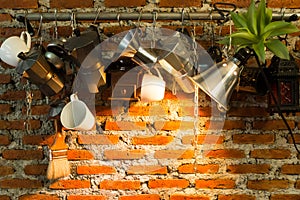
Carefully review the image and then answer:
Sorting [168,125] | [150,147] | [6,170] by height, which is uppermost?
[168,125]

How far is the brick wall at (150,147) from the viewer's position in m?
1.69

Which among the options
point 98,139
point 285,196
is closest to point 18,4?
point 98,139

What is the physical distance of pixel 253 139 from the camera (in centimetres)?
170

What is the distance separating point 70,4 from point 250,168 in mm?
1118

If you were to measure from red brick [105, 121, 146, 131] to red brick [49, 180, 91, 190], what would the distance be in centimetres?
28

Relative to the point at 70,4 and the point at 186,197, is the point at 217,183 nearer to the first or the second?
the point at 186,197

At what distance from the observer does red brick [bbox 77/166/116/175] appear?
1.72m

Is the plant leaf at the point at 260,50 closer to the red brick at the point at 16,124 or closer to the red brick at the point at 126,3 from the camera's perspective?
the red brick at the point at 126,3

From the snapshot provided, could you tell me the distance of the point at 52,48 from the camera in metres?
1.46

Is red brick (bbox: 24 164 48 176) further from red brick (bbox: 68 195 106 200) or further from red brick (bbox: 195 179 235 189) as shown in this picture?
red brick (bbox: 195 179 235 189)

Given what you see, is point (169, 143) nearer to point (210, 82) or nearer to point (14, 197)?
point (210, 82)

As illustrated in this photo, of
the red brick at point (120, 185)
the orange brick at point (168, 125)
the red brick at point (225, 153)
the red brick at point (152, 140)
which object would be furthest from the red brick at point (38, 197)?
the red brick at point (225, 153)

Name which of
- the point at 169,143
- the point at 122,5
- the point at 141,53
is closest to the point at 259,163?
the point at 169,143

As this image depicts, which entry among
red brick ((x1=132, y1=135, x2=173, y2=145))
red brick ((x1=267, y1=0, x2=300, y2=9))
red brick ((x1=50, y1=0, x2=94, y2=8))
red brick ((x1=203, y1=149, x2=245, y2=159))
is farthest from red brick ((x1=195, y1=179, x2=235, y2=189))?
red brick ((x1=50, y1=0, x2=94, y2=8))
